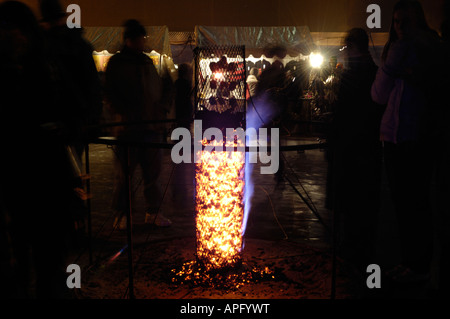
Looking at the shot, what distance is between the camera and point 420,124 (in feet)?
9.96

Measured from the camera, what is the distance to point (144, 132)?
175 inches

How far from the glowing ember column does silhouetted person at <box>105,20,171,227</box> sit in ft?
5.13

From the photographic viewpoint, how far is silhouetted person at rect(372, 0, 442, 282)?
2.98 meters

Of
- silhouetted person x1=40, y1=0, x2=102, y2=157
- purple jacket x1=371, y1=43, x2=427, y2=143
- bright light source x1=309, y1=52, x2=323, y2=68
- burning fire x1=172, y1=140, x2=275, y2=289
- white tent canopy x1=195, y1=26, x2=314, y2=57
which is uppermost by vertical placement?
white tent canopy x1=195, y1=26, x2=314, y2=57

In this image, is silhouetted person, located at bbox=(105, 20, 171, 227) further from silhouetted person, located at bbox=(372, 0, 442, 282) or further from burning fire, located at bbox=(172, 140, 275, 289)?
silhouetted person, located at bbox=(372, 0, 442, 282)

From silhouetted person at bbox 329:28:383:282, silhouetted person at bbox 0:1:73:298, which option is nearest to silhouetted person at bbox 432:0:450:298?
silhouetted person at bbox 329:28:383:282

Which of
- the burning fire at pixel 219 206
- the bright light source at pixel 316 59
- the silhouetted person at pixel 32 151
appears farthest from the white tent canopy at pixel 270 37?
the silhouetted person at pixel 32 151

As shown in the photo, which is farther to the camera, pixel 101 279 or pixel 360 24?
pixel 360 24

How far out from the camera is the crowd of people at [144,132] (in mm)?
2180

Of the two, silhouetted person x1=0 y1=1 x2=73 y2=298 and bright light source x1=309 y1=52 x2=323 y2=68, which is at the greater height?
bright light source x1=309 y1=52 x2=323 y2=68

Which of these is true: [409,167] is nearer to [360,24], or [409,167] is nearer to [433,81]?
[433,81]

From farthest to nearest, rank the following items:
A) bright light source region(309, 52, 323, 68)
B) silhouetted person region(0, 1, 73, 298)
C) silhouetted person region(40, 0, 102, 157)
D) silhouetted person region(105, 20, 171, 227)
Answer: bright light source region(309, 52, 323, 68)
silhouetted person region(105, 20, 171, 227)
silhouetted person region(40, 0, 102, 157)
silhouetted person region(0, 1, 73, 298)
